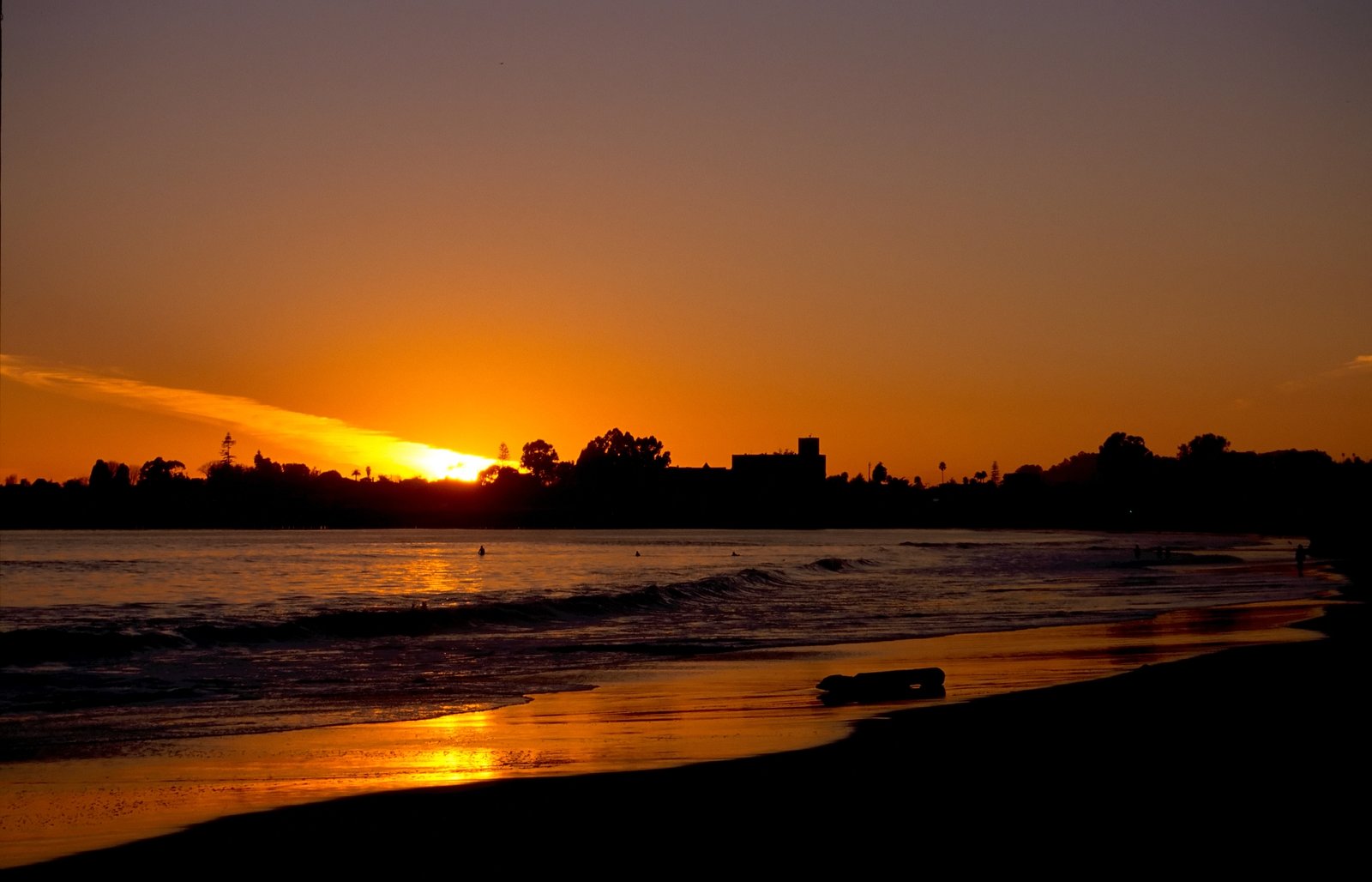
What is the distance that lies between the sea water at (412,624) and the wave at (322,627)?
0.12 metres

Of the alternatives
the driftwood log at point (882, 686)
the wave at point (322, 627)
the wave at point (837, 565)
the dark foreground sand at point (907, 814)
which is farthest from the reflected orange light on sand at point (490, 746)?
the wave at point (837, 565)

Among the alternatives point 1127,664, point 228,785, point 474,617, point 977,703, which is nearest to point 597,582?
point 474,617

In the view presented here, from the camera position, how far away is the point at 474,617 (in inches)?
1622

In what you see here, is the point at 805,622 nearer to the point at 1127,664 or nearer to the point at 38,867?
the point at 1127,664

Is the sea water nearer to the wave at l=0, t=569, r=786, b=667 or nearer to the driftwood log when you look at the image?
the wave at l=0, t=569, r=786, b=667

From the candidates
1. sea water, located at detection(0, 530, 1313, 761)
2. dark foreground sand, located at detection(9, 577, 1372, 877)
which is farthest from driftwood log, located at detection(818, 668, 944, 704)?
sea water, located at detection(0, 530, 1313, 761)

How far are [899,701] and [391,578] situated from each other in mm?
59808

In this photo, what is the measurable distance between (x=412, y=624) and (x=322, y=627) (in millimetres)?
2876

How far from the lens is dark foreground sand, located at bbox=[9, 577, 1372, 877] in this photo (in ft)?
29.6

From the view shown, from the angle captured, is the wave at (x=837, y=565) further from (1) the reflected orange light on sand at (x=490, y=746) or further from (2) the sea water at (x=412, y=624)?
(1) the reflected orange light on sand at (x=490, y=746)

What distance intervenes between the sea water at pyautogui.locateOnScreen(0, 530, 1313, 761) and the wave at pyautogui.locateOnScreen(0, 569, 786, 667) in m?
0.12

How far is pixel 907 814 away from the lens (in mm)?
10352

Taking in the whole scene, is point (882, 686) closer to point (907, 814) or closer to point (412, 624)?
point (907, 814)

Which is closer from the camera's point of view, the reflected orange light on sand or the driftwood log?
the reflected orange light on sand
